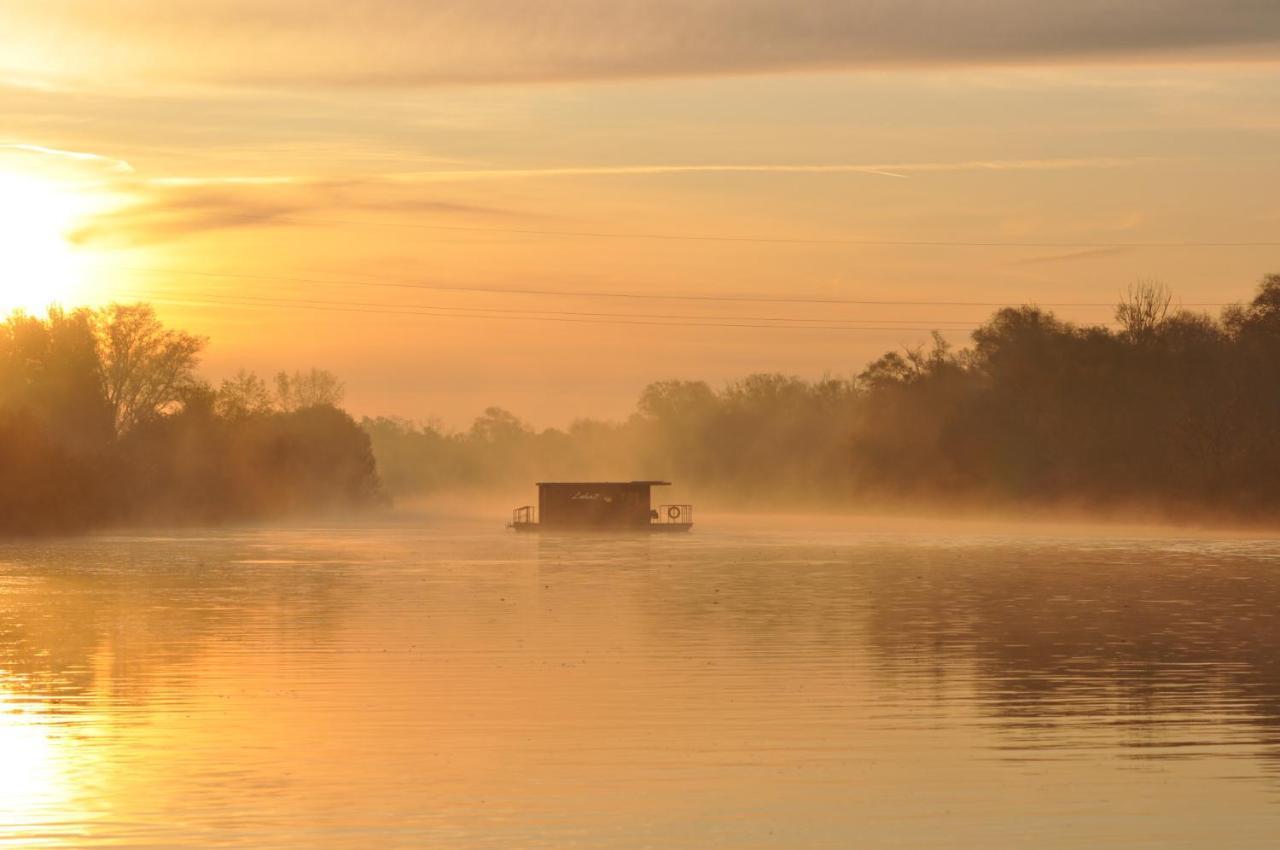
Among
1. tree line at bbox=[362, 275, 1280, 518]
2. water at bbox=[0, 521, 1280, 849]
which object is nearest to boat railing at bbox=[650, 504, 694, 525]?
tree line at bbox=[362, 275, 1280, 518]

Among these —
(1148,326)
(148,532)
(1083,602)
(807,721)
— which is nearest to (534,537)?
(148,532)

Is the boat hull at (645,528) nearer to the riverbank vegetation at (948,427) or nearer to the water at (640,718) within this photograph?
the riverbank vegetation at (948,427)

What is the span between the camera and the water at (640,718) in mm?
15312

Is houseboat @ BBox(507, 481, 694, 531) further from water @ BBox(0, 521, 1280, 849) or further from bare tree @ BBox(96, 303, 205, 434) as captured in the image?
water @ BBox(0, 521, 1280, 849)

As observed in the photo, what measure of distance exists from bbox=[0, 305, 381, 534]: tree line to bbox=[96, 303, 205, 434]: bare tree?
7cm

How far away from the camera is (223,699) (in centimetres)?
2394

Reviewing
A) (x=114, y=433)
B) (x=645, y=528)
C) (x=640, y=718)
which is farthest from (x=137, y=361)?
(x=640, y=718)

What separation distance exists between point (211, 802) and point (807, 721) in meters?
7.97

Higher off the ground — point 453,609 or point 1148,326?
point 1148,326

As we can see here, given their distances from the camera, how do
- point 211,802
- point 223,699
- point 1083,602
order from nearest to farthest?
point 211,802, point 223,699, point 1083,602

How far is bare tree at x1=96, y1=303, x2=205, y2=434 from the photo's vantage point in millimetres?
125500

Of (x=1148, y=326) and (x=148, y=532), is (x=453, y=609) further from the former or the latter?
(x=1148, y=326)

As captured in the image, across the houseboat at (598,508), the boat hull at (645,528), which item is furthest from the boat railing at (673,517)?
the houseboat at (598,508)

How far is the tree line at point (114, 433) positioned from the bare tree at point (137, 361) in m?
0.07
